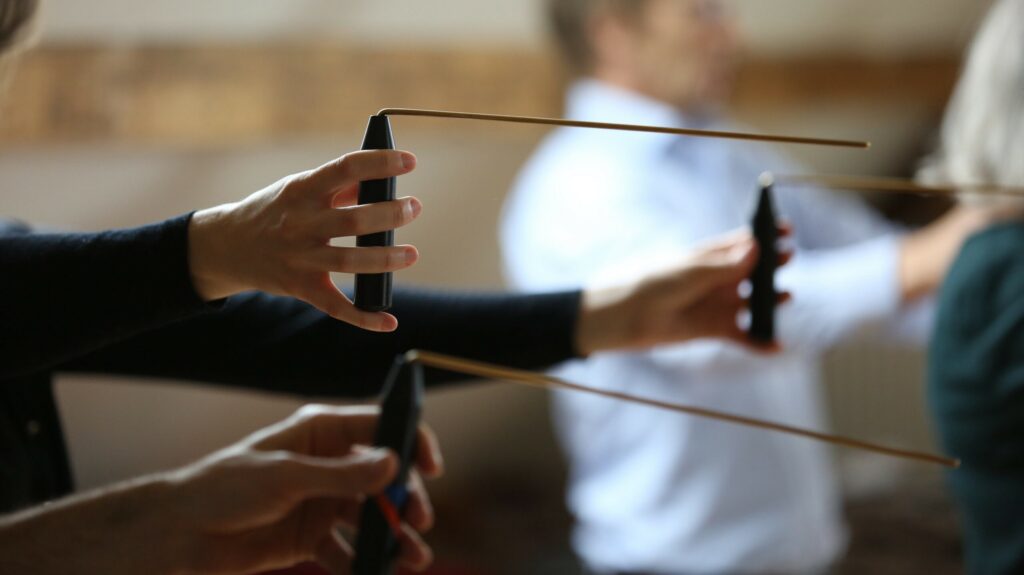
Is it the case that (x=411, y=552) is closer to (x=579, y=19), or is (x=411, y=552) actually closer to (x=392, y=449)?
(x=392, y=449)

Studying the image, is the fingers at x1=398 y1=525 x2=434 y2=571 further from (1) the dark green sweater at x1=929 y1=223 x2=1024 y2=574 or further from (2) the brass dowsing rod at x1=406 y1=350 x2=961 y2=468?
(1) the dark green sweater at x1=929 y1=223 x2=1024 y2=574

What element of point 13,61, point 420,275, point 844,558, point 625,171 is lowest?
point 844,558

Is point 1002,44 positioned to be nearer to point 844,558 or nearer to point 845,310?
point 845,310

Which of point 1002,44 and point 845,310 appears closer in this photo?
point 1002,44

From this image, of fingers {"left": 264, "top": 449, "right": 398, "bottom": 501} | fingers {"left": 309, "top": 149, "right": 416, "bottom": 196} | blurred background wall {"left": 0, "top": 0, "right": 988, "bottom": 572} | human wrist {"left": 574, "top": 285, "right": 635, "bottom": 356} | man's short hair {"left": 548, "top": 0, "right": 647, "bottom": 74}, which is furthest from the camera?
man's short hair {"left": 548, "top": 0, "right": 647, "bottom": 74}

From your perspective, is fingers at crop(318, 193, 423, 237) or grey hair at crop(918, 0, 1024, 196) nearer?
fingers at crop(318, 193, 423, 237)

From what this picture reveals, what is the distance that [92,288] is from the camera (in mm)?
367

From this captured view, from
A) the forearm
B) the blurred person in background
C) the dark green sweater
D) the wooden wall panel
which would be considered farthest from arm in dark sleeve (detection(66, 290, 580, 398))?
the wooden wall panel

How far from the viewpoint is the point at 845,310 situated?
97cm

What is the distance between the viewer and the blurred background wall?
0.90 metres

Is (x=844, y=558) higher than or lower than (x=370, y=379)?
lower

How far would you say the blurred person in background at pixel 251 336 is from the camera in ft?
1.19

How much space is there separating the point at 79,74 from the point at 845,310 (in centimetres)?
88

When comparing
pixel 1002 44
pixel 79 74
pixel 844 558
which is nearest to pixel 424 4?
pixel 79 74
